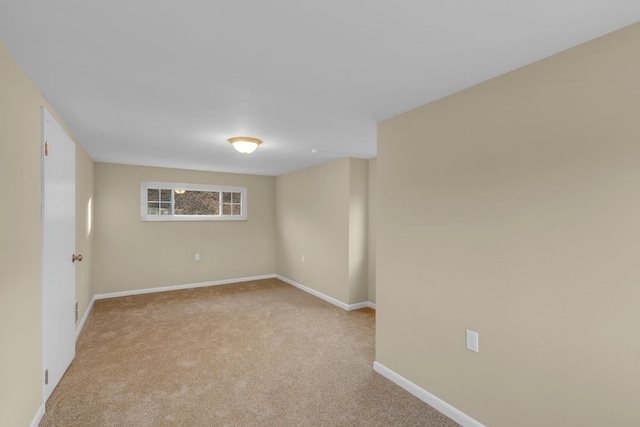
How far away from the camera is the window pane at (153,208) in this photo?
527 centimetres

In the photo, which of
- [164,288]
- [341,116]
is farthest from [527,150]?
[164,288]

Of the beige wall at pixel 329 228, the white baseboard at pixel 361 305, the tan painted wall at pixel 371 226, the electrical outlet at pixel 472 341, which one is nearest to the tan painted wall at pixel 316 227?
the beige wall at pixel 329 228

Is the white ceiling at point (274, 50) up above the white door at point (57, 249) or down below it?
above

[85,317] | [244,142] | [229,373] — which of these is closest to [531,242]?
[229,373]

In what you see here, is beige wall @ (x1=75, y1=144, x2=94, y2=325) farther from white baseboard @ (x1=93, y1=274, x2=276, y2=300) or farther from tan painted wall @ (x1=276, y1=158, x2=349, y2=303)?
tan painted wall @ (x1=276, y1=158, x2=349, y2=303)

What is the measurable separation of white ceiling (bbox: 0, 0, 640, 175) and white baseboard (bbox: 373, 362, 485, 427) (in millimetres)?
2118

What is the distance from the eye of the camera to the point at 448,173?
6.98 ft

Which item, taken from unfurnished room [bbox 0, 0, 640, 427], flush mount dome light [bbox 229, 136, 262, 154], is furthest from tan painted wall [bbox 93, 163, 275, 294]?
flush mount dome light [bbox 229, 136, 262, 154]

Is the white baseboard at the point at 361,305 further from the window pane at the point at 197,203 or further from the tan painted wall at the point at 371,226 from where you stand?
the window pane at the point at 197,203

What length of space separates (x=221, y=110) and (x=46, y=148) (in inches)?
47.8

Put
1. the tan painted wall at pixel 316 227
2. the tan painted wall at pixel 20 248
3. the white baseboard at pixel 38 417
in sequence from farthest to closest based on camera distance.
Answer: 1. the tan painted wall at pixel 316 227
2. the white baseboard at pixel 38 417
3. the tan painted wall at pixel 20 248

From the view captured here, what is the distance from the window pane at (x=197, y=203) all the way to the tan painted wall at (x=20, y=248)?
3.52m

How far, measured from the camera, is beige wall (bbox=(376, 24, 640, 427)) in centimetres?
138

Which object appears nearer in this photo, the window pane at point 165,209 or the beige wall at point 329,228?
the beige wall at point 329,228
